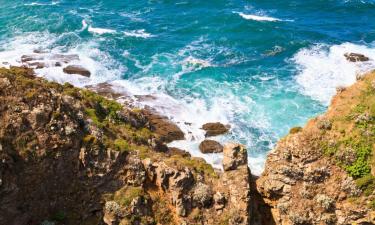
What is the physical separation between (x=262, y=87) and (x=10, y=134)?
43.7 metres

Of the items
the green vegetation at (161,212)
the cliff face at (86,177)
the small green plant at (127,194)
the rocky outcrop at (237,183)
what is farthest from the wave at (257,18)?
the small green plant at (127,194)

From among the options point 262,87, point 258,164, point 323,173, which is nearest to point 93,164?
point 323,173

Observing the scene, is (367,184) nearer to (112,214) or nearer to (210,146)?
Answer: (112,214)

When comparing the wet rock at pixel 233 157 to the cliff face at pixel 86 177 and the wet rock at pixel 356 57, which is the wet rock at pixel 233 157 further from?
the wet rock at pixel 356 57

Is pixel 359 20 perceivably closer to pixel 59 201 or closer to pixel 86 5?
pixel 86 5

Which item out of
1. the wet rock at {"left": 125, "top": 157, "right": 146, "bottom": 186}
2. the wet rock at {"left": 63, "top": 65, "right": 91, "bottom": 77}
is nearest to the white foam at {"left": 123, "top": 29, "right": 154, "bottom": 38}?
the wet rock at {"left": 63, "top": 65, "right": 91, "bottom": 77}

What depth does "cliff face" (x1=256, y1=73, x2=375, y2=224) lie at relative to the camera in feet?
75.2

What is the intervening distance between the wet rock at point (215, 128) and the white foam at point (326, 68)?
14357 mm

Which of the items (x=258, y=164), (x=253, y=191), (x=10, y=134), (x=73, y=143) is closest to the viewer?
(x=10, y=134)

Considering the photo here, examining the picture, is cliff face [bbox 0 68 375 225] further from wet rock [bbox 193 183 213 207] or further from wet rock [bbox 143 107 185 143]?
wet rock [bbox 143 107 185 143]

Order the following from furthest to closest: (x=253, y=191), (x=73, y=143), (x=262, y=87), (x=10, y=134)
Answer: (x=262, y=87), (x=253, y=191), (x=73, y=143), (x=10, y=134)

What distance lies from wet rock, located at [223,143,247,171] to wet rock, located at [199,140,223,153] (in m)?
20.8

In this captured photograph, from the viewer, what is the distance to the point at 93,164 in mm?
23391

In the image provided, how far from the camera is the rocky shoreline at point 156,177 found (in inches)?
857
